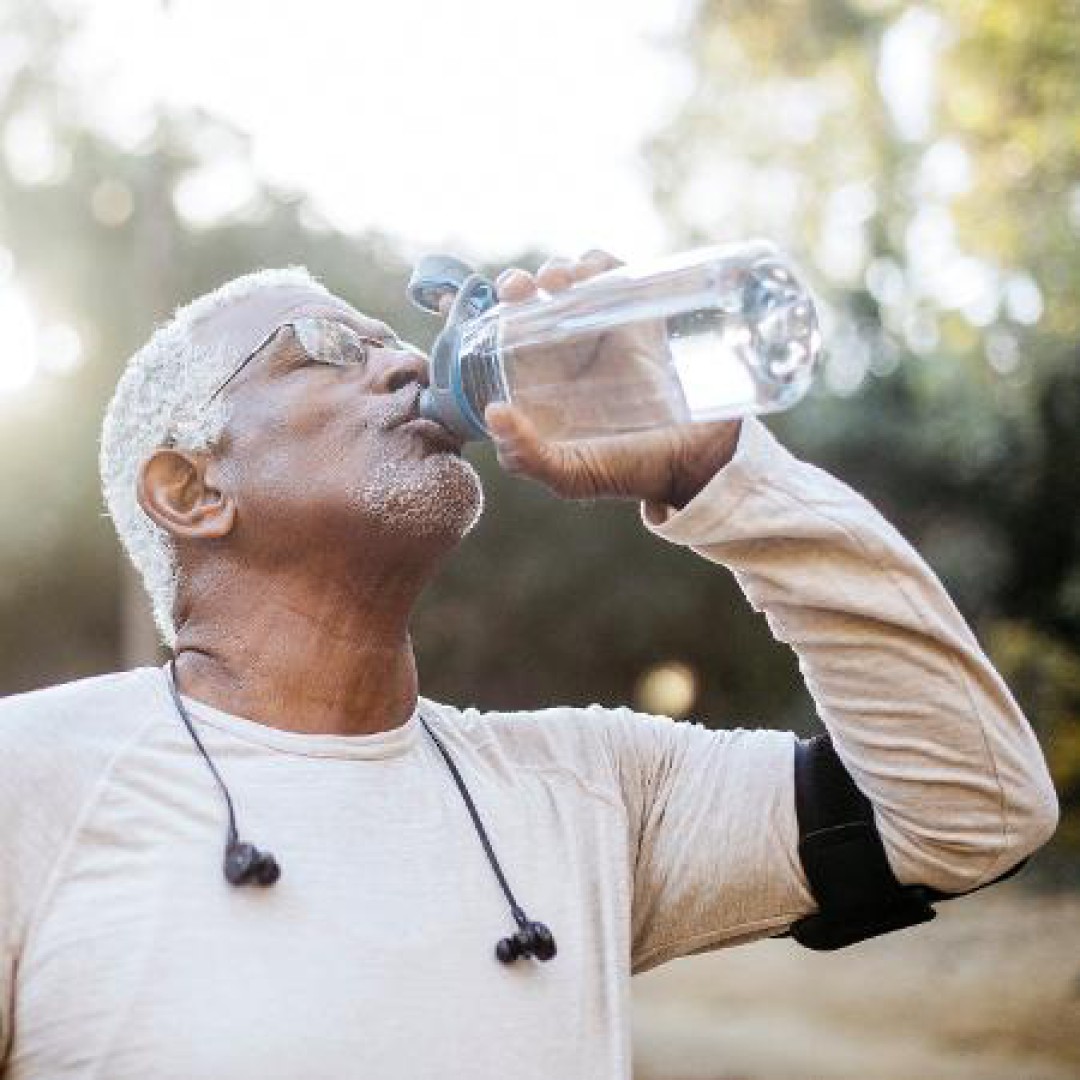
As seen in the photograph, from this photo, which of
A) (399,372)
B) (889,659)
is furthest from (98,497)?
(889,659)

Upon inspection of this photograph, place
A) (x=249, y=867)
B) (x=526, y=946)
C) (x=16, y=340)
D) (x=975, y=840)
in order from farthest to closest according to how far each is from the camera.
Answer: (x=16, y=340) < (x=975, y=840) < (x=526, y=946) < (x=249, y=867)

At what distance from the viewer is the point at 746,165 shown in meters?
18.1

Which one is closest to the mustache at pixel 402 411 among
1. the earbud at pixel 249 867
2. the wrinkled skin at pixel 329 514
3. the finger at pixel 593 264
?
the wrinkled skin at pixel 329 514

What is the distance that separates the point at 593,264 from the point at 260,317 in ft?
2.16

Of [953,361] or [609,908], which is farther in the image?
[953,361]

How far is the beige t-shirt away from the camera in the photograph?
1.80 m

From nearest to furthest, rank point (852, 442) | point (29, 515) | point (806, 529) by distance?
1. point (806, 529)
2. point (29, 515)
3. point (852, 442)

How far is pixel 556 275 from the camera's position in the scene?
2072 mm

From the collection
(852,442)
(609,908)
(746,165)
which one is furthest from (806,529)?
(746,165)

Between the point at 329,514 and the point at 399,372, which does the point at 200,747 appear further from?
the point at 399,372

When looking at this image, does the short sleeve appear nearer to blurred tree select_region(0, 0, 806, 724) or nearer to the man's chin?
the man's chin

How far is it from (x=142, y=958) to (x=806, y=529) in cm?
94

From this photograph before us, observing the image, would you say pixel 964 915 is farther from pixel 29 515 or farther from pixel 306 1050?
pixel 306 1050

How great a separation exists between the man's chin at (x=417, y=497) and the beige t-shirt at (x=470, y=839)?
10.9 inches
